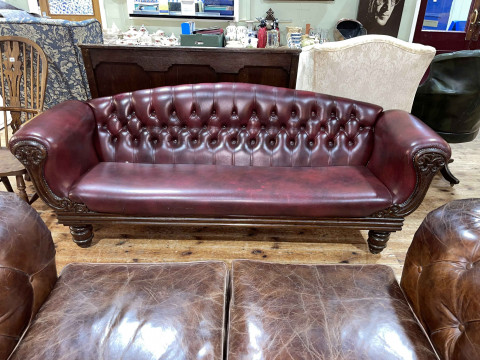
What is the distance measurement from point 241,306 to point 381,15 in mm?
5424

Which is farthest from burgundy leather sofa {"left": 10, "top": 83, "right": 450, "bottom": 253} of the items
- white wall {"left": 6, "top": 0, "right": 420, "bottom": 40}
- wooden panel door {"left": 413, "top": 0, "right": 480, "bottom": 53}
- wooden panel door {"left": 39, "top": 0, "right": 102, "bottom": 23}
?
wooden panel door {"left": 413, "top": 0, "right": 480, "bottom": 53}

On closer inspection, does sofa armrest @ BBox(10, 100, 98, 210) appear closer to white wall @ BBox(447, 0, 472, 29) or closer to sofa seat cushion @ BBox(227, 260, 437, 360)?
sofa seat cushion @ BBox(227, 260, 437, 360)

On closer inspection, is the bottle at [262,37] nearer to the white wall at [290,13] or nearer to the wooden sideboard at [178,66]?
the white wall at [290,13]

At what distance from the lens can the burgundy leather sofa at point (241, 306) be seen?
2.99 feet

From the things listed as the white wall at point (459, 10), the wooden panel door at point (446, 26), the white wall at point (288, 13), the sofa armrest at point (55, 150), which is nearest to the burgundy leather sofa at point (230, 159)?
the sofa armrest at point (55, 150)

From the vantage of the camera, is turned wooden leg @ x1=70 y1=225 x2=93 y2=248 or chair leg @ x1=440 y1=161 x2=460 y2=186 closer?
turned wooden leg @ x1=70 y1=225 x2=93 y2=248

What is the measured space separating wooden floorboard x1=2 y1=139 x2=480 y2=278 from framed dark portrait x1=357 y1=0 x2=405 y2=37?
393 cm

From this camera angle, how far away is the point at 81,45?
8.01ft

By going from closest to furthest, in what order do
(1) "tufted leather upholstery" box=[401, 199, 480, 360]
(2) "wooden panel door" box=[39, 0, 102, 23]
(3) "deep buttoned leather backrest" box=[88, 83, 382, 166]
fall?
(1) "tufted leather upholstery" box=[401, 199, 480, 360] < (3) "deep buttoned leather backrest" box=[88, 83, 382, 166] < (2) "wooden panel door" box=[39, 0, 102, 23]

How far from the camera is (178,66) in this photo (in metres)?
2.56

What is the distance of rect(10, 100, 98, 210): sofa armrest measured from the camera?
66.5 inches

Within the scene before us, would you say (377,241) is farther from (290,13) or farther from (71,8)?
(71,8)

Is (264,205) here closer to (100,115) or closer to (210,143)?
(210,143)

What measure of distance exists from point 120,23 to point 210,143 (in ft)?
13.6
